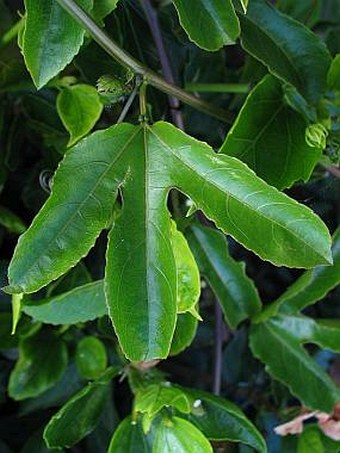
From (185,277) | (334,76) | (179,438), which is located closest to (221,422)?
(179,438)

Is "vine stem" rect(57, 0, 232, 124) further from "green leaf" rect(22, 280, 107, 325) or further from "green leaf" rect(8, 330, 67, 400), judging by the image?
"green leaf" rect(8, 330, 67, 400)

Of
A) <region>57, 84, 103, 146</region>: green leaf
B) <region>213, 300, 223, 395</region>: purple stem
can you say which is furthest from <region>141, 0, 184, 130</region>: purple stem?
<region>213, 300, 223, 395</region>: purple stem

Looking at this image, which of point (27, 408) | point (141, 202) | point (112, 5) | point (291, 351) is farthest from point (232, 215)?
point (27, 408)

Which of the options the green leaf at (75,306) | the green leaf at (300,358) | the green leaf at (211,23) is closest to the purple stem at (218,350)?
the green leaf at (300,358)

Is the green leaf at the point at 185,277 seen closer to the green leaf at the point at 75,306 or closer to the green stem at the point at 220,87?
the green leaf at the point at 75,306

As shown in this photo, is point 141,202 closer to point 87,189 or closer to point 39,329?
point 87,189
